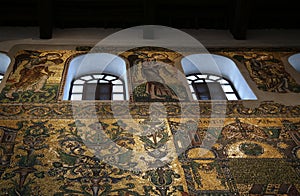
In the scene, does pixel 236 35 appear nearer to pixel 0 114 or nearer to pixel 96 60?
pixel 96 60

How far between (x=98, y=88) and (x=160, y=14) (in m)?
2.81

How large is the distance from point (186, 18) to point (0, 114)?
5.48m

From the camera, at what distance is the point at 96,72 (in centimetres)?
1191

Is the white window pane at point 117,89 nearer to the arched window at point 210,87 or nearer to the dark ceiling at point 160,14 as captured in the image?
the arched window at point 210,87

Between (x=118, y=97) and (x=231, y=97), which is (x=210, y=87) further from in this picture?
(x=118, y=97)

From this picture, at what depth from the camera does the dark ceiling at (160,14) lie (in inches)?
509

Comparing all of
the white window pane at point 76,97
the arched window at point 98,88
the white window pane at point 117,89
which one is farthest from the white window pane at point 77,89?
the white window pane at point 117,89

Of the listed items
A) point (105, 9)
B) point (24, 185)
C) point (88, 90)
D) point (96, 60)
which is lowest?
point (24, 185)

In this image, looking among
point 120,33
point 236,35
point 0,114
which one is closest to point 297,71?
point 236,35

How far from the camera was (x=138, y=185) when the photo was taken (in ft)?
25.6

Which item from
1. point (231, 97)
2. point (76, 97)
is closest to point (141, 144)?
point (76, 97)

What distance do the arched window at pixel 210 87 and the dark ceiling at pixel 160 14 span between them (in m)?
1.43

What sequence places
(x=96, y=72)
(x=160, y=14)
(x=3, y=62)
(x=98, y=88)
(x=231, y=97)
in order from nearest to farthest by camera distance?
1. (x=231, y=97)
2. (x=98, y=88)
3. (x=3, y=62)
4. (x=96, y=72)
5. (x=160, y=14)

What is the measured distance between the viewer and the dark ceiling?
12922mm
